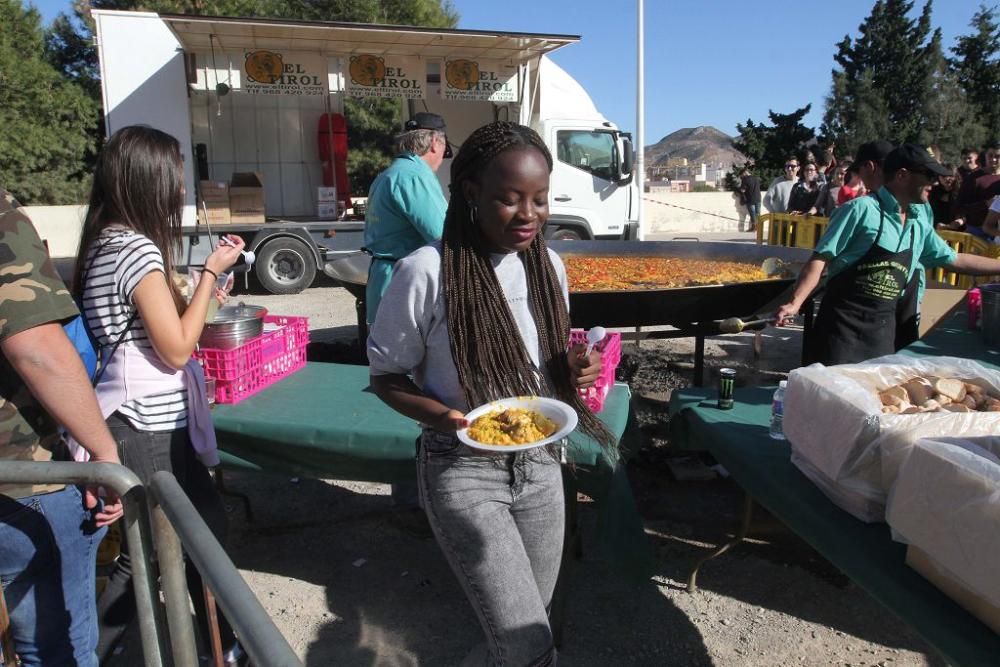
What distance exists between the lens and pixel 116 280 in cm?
214

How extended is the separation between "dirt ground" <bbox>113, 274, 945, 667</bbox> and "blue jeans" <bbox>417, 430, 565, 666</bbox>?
1307 millimetres

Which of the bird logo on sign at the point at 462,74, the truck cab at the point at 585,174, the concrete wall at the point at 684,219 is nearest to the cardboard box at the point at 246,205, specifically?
the bird logo on sign at the point at 462,74

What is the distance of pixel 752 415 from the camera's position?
3.21 m

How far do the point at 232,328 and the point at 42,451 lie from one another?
1.62 m

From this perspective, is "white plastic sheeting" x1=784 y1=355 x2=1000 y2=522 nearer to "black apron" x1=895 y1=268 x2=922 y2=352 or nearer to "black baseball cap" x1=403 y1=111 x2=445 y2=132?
"black apron" x1=895 y1=268 x2=922 y2=352

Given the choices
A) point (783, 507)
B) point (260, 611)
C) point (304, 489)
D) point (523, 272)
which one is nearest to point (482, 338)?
point (523, 272)

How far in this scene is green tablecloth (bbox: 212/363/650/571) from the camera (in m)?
3.04

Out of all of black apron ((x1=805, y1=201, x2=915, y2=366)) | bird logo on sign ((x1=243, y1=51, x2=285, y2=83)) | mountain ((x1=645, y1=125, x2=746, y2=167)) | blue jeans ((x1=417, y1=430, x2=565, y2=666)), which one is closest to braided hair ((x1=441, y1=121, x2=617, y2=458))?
blue jeans ((x1=417, y1=430, x2=565, y2=666))

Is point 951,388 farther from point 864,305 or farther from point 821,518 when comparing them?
point 864,305

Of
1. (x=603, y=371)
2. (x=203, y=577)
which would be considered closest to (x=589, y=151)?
(x=603, y=371)

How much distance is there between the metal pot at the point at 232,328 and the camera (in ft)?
11.2

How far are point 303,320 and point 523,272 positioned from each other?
2433mm

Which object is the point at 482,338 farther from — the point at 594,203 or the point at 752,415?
the point at 594,203

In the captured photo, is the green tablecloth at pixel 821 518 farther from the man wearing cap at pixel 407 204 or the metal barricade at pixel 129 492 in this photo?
the metal barricade at pixel 129 492
